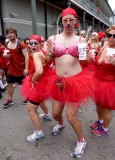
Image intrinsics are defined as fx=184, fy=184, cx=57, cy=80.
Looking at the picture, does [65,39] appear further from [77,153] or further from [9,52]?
[9,52]

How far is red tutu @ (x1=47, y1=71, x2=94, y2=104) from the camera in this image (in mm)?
2477

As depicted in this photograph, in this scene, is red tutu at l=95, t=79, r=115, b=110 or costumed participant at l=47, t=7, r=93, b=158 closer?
costumed participant at l=47, t=7, r=93, b=158

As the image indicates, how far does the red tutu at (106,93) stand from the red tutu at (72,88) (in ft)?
0.60

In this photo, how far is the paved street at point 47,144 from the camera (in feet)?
8.79

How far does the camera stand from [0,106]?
182 inches

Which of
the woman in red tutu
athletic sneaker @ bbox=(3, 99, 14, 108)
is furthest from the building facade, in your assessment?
the woman in red tutu

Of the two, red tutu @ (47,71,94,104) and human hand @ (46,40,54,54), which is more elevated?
human hand @ (46,40,54,54)

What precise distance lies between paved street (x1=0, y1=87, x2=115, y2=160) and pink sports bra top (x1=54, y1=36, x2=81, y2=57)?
145cm

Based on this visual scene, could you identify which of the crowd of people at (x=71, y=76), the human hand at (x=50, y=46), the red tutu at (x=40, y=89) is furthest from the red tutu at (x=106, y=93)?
the human hand at (x=50, y=46)

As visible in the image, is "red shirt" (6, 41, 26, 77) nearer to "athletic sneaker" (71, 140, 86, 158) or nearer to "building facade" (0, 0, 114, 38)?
"athletic sneaker" (71, 140, 86, 158)

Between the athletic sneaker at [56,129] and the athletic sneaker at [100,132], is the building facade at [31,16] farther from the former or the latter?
the athletic sneaker at [100,132]

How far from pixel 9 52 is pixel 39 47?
167cm

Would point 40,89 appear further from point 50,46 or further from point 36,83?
point 50,46

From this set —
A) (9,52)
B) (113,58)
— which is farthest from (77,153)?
(9,52)
